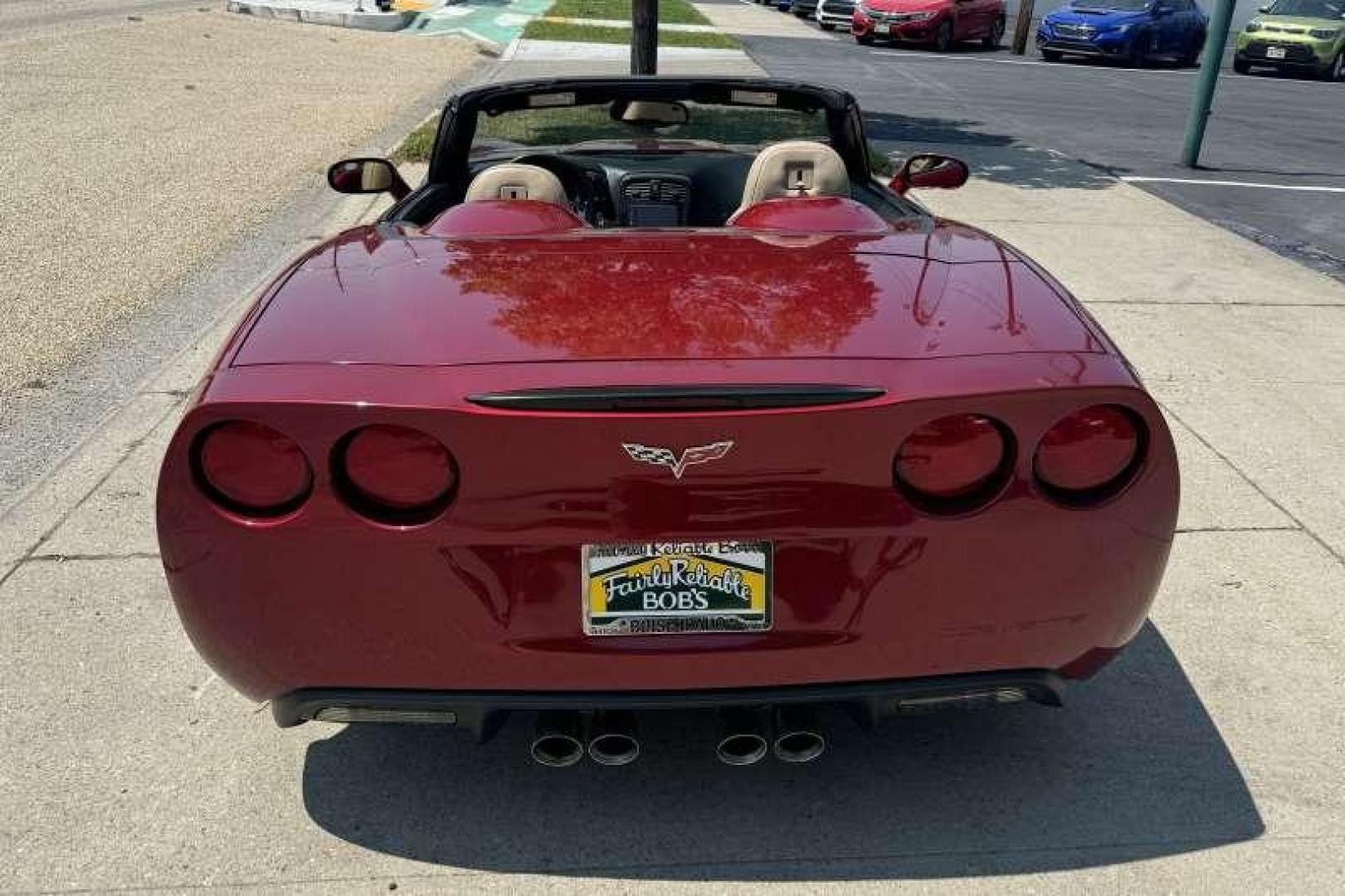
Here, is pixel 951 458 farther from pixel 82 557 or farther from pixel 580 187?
pixel 82 557

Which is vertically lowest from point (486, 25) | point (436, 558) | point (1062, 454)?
point (486, 25)

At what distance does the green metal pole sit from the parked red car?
1356cm

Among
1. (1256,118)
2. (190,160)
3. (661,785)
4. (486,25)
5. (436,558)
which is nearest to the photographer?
(436,558)

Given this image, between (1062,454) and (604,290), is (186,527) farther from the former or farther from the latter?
(1062,454)

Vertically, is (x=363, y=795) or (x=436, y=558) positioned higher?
(x=436, y=558)

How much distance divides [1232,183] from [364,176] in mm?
9367

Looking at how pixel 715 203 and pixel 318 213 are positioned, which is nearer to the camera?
pixel 715 203

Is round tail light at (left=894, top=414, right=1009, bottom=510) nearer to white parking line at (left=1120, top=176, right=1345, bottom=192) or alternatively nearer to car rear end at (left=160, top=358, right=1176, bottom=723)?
car rear end at (left=160, top=358, right=1176, bottom=723)

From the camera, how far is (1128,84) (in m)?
19.7

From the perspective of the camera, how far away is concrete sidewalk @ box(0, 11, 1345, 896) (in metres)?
2.46

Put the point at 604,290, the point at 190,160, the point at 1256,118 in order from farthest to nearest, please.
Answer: the point at 1256,118 < the point at 190,160 < the point at 604,290

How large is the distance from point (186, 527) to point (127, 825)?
2.51ft

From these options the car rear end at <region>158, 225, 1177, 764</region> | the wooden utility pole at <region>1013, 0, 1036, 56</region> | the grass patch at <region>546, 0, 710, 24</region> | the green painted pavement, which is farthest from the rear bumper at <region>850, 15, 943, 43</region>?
the car rear end at <region>158, 225, 1177, 764</region>

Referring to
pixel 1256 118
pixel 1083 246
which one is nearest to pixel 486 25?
pixel 1256 118
